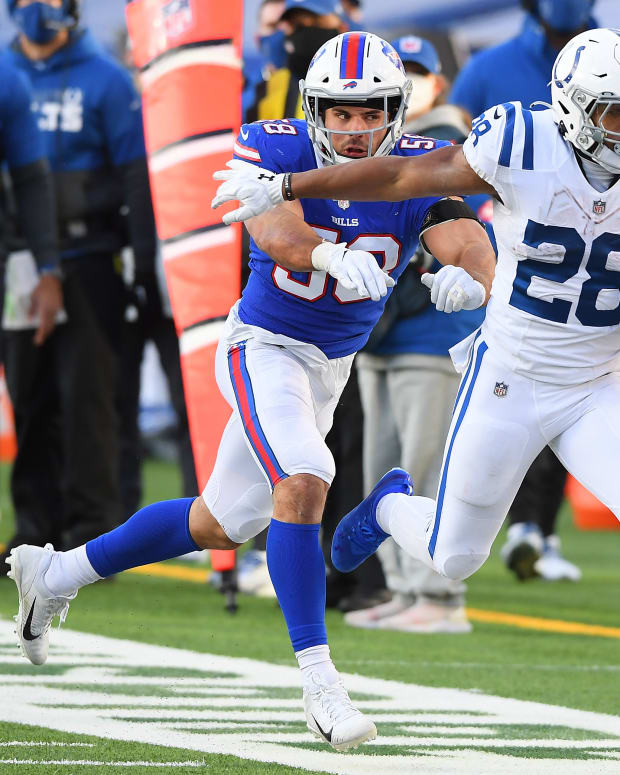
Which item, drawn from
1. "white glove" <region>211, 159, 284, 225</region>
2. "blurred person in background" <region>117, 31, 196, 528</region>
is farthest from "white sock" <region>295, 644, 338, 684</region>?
"blurred person in background" <region>117, 31, 196, 528</region>

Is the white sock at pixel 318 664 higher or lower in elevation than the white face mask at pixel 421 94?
lower

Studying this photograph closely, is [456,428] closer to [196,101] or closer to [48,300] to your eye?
[196,101]

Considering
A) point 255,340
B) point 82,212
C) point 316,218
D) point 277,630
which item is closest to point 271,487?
point 255,340

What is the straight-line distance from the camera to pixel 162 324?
7113mm

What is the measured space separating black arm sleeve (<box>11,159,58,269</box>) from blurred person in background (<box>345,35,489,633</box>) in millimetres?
1496

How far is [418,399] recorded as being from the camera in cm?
568

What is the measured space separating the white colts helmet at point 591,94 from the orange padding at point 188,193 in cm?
225

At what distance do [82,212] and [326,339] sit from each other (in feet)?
9.96

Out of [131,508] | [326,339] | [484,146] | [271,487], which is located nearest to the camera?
[484,146]

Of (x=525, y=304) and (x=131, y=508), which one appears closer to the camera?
(x=525, y=304)

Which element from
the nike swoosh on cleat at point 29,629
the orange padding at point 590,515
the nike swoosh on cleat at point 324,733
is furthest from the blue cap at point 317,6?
the orange padding at point 590,515

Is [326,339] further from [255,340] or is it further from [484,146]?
[484,146]

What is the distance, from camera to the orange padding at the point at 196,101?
5723 millimetres

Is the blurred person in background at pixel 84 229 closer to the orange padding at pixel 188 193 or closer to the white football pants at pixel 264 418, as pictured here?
the orange padding at pixel 188 193
